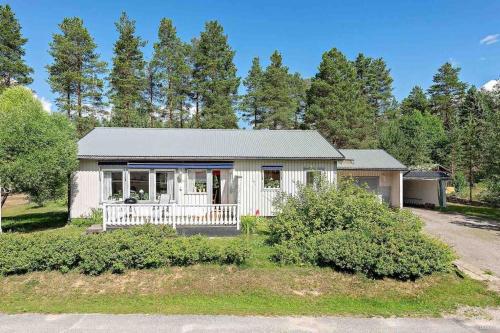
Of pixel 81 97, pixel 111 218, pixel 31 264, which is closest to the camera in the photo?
pixel 31 264

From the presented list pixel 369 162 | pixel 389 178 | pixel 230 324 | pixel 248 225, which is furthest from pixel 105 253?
pixel 389 178

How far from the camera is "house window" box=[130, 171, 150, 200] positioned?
15.6 m

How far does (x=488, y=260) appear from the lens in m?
10.4

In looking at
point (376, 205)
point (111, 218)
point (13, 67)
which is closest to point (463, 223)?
point (376, 205)

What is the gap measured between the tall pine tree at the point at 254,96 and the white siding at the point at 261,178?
23201mm

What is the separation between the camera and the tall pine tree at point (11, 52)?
3378 centimetres

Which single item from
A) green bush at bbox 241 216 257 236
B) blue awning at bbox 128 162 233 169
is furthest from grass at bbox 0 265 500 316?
blue awning at bbox 128 162 233 169

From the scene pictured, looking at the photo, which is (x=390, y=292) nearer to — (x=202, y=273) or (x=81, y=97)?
(x=202, y=273)

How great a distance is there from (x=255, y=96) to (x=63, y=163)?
93.6 feet

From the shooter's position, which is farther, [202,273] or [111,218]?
[111,218]

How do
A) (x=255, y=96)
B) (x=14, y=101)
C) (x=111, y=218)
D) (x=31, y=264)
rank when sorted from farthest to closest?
(x=255, y=96)
(x=14, y=101)
(x=111, y=218)
(x=31, y=264)

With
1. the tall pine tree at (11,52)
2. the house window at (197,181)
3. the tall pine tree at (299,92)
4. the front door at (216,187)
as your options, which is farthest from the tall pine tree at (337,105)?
the tall pine tree at (11,52)

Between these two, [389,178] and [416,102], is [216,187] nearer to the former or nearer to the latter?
[389,178]

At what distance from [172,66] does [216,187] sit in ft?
79.9
